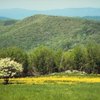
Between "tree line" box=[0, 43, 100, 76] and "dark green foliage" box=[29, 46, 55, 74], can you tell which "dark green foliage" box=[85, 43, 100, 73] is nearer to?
"tree line" box=[0, 43, 100, 76]

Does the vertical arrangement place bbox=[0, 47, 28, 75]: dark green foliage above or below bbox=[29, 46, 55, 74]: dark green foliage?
above

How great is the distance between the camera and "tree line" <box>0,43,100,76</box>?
425 ft

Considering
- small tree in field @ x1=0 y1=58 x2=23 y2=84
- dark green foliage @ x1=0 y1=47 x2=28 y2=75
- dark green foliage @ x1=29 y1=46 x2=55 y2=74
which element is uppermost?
small tree in field @ x1=0 y1=58 x2=23 y2=84

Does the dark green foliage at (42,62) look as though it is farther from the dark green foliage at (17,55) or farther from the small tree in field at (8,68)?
the small tree in field at (8,68)

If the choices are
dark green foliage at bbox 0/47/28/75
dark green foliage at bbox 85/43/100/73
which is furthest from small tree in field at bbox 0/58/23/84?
dark green foliage at bbox 85/43/100/73

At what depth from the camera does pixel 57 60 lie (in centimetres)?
13612

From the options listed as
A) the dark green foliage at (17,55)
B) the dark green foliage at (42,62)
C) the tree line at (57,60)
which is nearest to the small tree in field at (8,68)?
the dark green foliage at (17,55)

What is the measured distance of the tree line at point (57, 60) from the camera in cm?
12950

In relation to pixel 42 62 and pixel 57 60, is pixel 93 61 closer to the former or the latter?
pixel 57 60

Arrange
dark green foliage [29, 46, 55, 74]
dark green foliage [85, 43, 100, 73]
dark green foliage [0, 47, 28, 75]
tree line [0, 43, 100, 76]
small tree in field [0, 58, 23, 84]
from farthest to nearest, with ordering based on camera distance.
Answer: dark green foliage [29, 46, 55, 74] < dark green foliage [85, 43, 100, 73] < tree line [0, 43, 100, 76] < dark green foliage [0, 47, 28, 75] < small tree in field [0, 58, 23, 84]

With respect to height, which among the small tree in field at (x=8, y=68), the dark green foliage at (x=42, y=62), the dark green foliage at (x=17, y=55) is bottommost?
the dark green foliage at (x=42, y=62)

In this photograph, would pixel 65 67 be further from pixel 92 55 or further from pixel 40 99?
pixel 40 99

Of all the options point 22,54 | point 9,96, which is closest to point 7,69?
point 9,96

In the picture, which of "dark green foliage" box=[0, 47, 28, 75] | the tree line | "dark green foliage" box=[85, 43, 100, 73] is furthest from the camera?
"dark green foliage" box=[85, 43, 100, 73]
